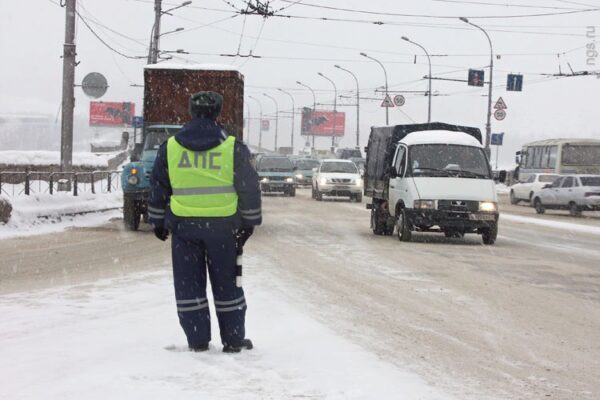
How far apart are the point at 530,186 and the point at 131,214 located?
2764 cm

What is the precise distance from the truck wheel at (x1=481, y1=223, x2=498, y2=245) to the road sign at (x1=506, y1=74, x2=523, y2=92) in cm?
3350

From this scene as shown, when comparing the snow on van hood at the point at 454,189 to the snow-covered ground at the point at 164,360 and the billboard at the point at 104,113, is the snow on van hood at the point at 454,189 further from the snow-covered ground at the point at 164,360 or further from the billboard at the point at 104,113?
the billboard at the point at 104,113

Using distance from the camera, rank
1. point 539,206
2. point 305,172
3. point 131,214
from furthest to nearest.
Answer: point 305,172, point 539,206, point 131,214

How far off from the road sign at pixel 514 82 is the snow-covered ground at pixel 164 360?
1718 inches

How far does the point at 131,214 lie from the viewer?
19500 mm

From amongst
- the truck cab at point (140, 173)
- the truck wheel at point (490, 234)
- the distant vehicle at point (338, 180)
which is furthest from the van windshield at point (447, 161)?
the distant vehicle at point (338, 180)

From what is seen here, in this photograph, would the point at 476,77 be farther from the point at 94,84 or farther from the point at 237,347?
the point at 237,347

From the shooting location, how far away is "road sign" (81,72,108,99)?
30389 millimetres

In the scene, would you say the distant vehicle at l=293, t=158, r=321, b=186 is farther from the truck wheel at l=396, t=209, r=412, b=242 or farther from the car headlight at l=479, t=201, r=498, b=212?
the car headlight at l=479, t=201, r=498, b=212

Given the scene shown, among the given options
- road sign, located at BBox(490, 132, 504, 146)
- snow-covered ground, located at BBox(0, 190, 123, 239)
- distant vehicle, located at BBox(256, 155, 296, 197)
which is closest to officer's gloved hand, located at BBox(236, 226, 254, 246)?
snow-covered ground, located at BBox(0, 190, 123, 239)

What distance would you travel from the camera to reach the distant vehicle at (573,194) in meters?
34.6

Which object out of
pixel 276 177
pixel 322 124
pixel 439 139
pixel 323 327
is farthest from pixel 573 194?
pixel 322 124

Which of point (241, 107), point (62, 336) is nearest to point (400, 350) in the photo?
point (62, 336)

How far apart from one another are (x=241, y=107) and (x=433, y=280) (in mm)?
9322
